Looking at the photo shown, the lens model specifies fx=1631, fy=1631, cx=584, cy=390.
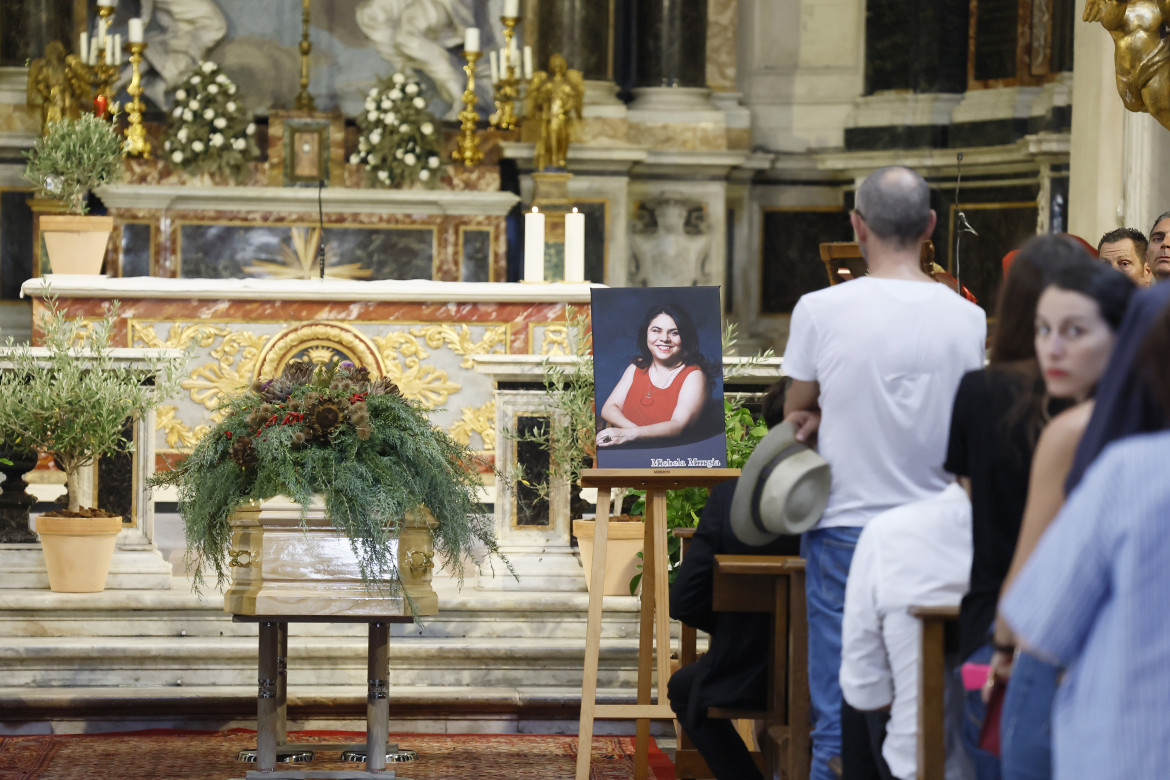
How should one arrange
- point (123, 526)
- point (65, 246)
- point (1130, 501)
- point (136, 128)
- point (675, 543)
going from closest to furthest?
1. point (1130, 501)
2. point (675, 543)
3. point (123, 526)
4. point (65, 246)
5. point (136, 128)

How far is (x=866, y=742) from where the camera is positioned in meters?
3.36

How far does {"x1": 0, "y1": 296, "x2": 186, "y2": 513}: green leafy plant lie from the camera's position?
6066 mm

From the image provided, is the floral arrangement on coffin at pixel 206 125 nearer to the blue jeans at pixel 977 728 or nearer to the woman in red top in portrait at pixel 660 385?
the woman in red top in portrait at pixel 660 385

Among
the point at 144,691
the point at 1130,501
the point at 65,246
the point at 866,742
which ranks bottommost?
the point at 144,691

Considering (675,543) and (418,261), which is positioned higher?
(418,261)

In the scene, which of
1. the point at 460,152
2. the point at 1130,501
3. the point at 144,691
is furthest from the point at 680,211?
the point at 1130,501

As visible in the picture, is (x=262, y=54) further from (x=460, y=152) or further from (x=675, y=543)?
(x=675, y=543)

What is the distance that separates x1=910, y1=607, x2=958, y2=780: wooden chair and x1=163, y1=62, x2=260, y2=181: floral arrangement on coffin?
7981 mm

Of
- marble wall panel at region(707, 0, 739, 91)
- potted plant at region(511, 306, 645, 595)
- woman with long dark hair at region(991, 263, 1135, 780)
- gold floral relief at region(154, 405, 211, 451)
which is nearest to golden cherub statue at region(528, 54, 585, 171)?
marble wall panel at region(707, 0, 739, 91)

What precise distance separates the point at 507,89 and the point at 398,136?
0.78 metres

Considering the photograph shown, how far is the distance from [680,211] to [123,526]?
522 cm

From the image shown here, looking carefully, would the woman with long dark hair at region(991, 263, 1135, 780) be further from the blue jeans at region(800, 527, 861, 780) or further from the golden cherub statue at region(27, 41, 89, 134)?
the golden cherub statue at region(27, 41, 89, 134)

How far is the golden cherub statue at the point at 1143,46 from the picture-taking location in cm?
651

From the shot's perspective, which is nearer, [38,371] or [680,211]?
[38,371]
